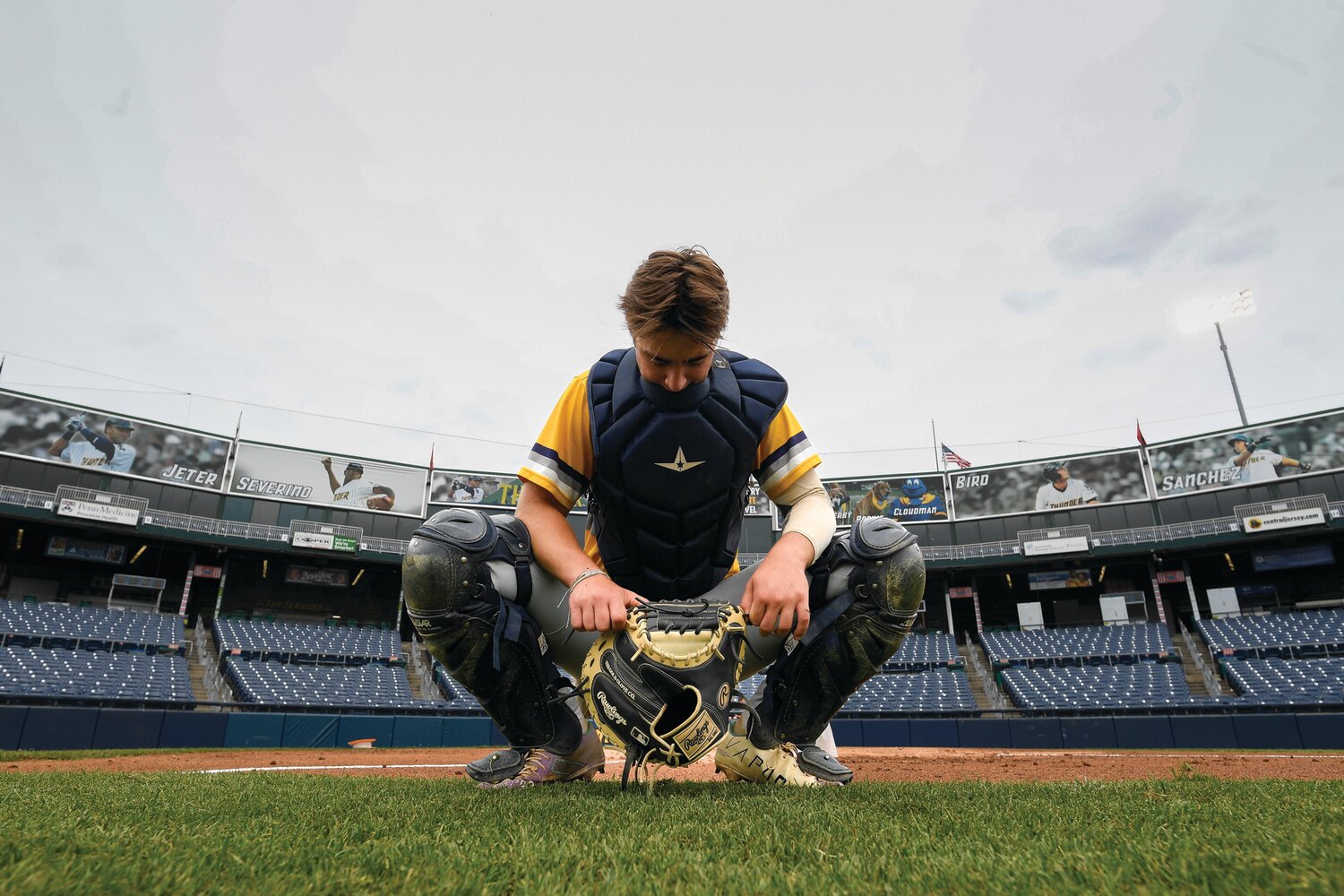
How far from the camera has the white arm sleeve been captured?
285cm

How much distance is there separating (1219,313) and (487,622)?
40435 millimetres

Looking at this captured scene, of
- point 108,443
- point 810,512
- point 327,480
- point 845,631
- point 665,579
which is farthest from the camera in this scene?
Result: point 327,480

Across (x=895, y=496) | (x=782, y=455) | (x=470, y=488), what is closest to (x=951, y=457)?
(x=895, y=496)

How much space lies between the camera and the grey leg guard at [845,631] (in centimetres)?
268

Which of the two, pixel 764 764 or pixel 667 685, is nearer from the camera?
pixel 667 685

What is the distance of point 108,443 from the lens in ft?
82.1

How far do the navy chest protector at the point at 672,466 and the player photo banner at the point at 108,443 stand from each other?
29139mm

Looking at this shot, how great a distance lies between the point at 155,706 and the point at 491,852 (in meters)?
17.4

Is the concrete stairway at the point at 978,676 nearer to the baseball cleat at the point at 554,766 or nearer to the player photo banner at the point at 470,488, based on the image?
the player photo banner at the point at 470,488

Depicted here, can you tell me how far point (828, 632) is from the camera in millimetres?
2758

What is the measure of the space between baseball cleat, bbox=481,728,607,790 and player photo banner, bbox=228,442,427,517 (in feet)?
91.5

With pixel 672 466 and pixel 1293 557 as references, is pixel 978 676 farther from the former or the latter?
pixel 672 466

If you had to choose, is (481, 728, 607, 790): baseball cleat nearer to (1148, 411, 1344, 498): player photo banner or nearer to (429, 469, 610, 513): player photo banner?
(429, 469, 610, 513): player photo banner

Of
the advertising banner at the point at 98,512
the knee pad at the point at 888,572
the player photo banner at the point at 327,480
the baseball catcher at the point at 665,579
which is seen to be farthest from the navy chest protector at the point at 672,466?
the player photo banner at the point at 327,480
